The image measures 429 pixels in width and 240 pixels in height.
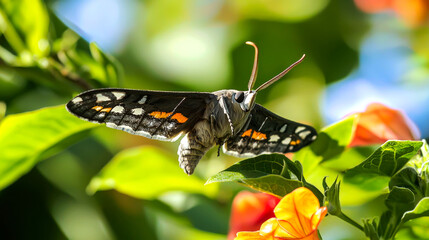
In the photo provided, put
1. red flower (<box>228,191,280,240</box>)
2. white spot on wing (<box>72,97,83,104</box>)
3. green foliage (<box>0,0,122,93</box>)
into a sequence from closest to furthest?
1. white spot on wing (<box>72,97,83,104</box>)
2. red flower (<box>228,191,280,240</box>)
3. green foliage (<box>0,0,122,93</box>)

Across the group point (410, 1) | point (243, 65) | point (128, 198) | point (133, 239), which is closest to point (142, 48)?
point (243, 65)

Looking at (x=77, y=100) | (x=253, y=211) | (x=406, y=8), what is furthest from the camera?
(x=406, y=8)

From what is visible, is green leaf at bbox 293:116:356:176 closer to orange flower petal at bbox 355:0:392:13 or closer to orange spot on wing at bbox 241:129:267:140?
orange spot on wing at bbox 241:129:267:140

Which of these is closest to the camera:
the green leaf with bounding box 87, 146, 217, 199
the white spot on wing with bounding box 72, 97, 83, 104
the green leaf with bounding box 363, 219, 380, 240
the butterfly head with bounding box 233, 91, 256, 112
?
the green leaf with bounding box 363, 219, 380, 240

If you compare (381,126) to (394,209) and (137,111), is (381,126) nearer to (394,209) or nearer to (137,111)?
(394,209)

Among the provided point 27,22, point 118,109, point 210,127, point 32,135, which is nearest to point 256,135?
point 210,127

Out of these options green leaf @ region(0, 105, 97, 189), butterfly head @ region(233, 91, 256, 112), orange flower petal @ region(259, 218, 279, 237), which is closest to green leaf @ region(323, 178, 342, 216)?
orange flower petal @ region(259, 218, 279, 237)
